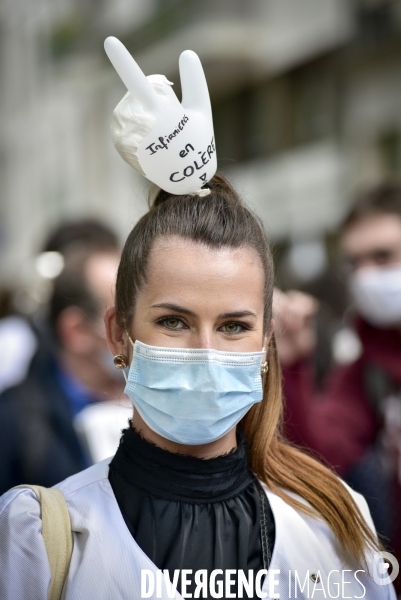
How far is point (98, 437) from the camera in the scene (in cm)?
372

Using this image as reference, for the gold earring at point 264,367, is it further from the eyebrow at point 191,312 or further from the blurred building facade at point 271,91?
the blurred building facade at point 271,91

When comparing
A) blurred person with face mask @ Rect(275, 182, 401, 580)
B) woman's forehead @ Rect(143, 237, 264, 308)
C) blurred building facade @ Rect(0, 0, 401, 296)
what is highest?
blurred building facade @ Rect(0, 0, 401, 296)

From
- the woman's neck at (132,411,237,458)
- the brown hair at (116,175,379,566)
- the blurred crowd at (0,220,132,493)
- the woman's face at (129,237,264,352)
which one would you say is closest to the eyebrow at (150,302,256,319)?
the woman's face at (129,237,264,352)

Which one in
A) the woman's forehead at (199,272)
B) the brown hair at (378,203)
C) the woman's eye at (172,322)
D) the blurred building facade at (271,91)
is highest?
the blurred building facade at (271,91)

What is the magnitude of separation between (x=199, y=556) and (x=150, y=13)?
49.7 ft

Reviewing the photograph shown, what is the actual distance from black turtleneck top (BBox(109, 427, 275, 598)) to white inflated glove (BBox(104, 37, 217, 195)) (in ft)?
2.39

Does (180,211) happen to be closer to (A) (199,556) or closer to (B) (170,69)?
(A) (199,556)

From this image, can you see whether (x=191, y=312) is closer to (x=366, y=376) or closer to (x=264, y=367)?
(x=264, y=367)

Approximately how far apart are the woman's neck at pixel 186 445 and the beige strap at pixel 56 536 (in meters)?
0.30

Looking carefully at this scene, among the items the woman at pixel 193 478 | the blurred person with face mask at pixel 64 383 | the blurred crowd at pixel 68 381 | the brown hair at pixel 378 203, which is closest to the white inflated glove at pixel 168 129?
the woman at pixel 193 478

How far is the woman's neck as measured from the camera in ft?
7.25

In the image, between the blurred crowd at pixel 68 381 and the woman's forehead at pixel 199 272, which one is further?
the blurred crowd at pixel 68 381

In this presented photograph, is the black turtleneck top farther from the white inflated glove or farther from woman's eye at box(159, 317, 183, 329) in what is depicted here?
the white inflated glove

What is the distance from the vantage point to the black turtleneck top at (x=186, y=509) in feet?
6.89
